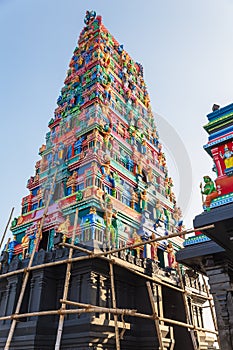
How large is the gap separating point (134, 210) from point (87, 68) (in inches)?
434

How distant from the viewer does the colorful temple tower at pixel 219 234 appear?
6211mm

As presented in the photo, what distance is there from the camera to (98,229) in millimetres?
12641

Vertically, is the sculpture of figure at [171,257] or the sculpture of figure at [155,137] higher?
the sculpture of figure at [155,137]

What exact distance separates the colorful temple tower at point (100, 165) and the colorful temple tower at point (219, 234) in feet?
15.1

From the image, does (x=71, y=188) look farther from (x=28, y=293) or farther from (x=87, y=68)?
(x=87, y=68)

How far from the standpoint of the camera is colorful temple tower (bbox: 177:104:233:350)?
20.4 ft

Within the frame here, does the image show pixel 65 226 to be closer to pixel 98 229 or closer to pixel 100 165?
pixel 98 229

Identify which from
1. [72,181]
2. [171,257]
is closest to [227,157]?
[72,181]

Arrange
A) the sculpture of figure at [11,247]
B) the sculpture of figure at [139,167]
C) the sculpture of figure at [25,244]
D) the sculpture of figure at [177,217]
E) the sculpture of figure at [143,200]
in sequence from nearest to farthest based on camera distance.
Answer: the sculpture of figure at [25,244] → the sculpture of figure at [11,247] → the sculpture of figure at [143,200] → the sculpture of figure at [139,167] → the sculpture of figure at [177,217]

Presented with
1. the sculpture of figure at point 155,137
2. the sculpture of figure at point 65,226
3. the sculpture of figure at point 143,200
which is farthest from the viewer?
the sculpture of figure at point 155,137

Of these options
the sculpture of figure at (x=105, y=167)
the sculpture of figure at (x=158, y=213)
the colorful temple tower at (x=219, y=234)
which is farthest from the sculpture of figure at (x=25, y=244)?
the colorful temple tower at (x=219, y=234)

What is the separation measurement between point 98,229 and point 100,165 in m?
3.68

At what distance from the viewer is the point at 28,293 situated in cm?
1132

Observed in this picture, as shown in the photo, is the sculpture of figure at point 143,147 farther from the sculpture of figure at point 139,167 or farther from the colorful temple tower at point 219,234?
the colorful temple tower at point 219,234
